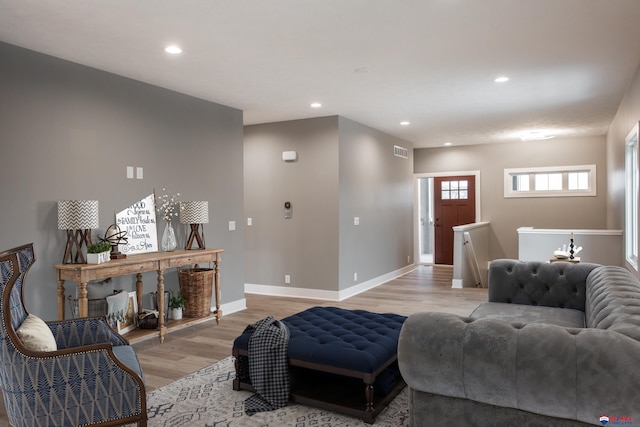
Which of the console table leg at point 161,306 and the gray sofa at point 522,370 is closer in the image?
the gray sofa at point 522,370

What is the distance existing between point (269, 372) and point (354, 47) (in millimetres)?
2595

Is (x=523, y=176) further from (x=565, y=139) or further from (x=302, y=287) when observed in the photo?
(x=302, y=287)

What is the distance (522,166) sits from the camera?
9445mm

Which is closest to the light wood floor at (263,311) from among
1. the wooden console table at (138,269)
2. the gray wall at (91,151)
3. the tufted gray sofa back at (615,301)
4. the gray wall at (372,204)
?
the wooden console table at (138,269)

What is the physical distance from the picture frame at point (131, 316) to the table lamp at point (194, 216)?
827mm

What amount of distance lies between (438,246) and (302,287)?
4696 millimetres

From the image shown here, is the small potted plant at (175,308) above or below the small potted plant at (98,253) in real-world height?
below

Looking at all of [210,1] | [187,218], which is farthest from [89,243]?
[210,1]

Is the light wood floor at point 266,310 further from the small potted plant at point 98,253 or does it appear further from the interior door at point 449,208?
the interior door at point 449,208

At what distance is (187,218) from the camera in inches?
197

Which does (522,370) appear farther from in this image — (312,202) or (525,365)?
(312,202)

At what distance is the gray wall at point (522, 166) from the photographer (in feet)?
29.2

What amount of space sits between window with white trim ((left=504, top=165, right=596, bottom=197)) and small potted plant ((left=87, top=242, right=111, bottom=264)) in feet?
26.2

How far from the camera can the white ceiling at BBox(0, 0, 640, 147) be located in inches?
121
